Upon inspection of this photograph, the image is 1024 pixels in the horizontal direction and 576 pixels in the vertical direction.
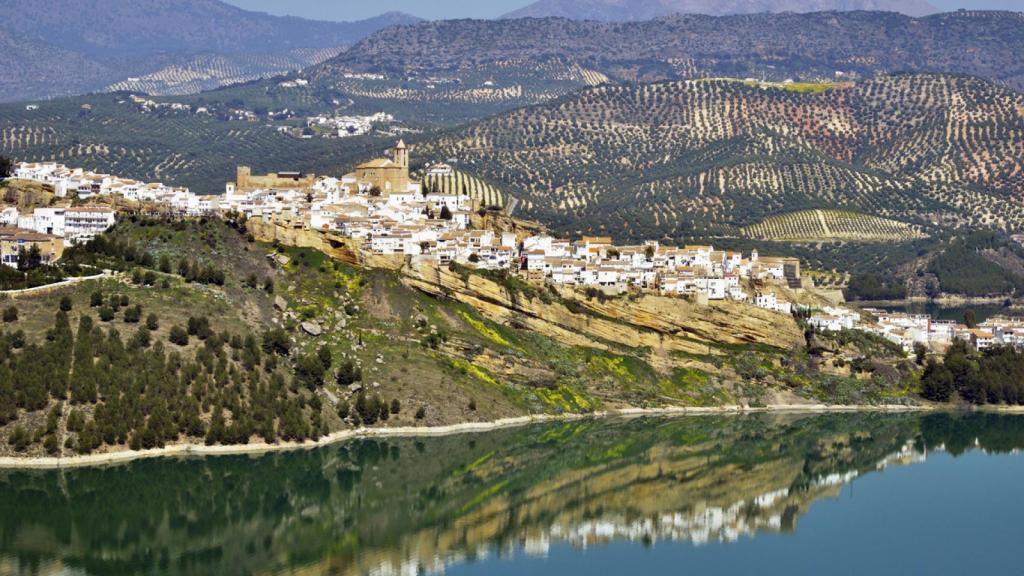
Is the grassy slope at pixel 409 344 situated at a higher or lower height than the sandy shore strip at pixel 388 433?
higher

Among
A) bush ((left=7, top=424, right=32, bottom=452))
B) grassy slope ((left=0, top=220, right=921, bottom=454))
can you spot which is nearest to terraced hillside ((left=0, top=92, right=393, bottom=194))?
grassy slope ((left=0, top=220, right=921, bottom=454))

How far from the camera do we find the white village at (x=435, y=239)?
75.6m

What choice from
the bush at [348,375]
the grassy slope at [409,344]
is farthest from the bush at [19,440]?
the bush at [348,375]

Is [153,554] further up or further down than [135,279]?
further down

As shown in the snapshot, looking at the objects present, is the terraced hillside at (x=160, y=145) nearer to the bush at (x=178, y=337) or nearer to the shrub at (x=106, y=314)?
the shrub at (x=106, y=314)

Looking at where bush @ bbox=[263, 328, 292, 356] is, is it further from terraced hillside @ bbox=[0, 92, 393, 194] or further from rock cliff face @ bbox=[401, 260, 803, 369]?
terraced hillside @ bbox=[0, 92, 393, 194]

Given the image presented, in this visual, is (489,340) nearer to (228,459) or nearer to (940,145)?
(228,459)

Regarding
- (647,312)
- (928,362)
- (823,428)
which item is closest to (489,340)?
(647,312)

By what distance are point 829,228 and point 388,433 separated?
296ft

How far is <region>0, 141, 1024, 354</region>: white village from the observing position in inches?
2977

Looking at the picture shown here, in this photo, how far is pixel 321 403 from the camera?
2493 inches

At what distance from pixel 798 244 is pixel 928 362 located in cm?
5993

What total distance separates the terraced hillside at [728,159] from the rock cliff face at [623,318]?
45519 mm

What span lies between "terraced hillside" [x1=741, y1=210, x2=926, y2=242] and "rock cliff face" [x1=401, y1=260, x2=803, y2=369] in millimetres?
60530
